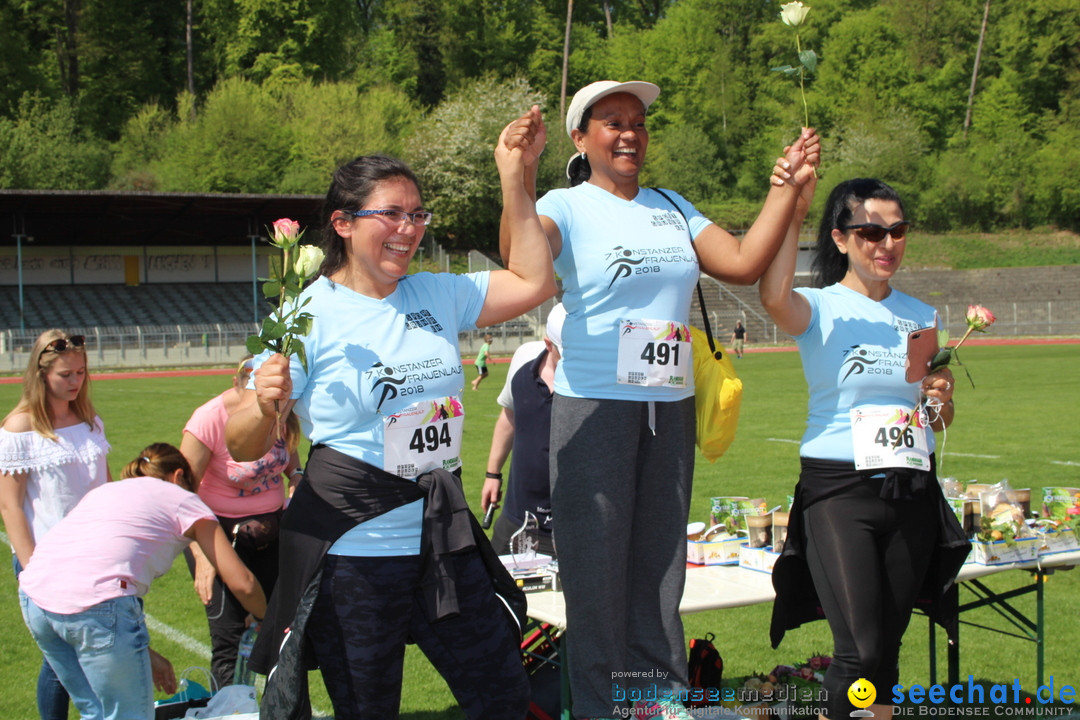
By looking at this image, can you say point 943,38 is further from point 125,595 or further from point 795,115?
point 125,595

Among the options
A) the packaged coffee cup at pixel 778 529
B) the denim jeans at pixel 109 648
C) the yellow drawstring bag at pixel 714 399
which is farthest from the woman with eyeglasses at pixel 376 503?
the packaged coffee cup at pixel 778 529

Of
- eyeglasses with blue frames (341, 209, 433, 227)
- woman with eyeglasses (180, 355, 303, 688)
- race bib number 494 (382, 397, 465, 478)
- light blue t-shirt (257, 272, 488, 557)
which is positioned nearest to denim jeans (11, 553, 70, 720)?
woman with eyeglasses (180, 355, 303, 688)

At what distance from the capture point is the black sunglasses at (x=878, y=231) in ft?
12.2

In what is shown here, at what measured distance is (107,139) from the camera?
2515 inches

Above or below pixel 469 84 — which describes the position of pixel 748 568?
below

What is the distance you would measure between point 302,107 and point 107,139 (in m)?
16.1

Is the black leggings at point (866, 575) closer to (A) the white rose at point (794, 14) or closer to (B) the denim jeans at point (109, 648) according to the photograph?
(A) the white rose at point (794, 14)

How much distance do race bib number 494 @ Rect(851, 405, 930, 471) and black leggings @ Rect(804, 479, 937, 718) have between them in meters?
0.09

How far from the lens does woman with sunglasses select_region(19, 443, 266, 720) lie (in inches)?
146

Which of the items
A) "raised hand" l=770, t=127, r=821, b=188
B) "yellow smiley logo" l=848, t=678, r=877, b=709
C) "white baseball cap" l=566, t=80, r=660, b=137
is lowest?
"yellow smiley logo" l=848, t=678, r=877, b=709

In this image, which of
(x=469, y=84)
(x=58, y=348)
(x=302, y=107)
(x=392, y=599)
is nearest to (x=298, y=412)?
(x=392, y=599)

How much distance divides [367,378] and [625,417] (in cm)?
82

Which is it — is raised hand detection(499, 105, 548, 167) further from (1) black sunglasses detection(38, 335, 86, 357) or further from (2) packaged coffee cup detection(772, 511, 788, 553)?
(1) black sunglasses detection(38, 335, 86, 357)

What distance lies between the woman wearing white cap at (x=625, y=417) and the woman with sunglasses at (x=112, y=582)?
1.36 metres
